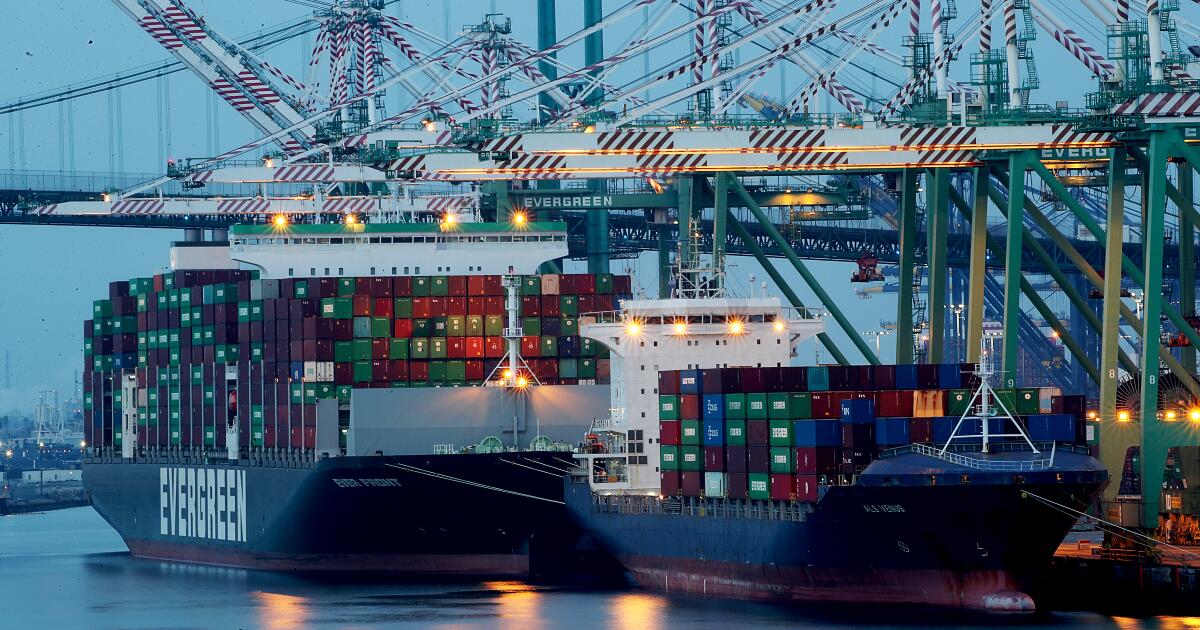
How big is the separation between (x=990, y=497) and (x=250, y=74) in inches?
2141

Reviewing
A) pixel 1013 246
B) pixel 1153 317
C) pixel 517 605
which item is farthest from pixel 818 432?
pixel 1013 246

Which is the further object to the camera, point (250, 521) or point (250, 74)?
point (250, 74)

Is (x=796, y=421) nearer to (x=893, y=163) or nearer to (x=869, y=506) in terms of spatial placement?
(x=869, y=506)

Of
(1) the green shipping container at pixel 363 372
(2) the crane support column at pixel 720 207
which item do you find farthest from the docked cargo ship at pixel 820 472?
(1) the green shipping container at pixel 363 372

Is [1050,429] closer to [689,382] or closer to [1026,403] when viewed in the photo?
[1026,403]

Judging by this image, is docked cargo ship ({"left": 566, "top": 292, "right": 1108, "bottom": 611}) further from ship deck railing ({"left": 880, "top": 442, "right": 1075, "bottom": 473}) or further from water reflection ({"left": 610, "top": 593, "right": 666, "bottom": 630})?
water reflection ({"left": 610, "top": 593, "right": 666, "bottom": 630})

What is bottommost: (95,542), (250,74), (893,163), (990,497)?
(95,542)

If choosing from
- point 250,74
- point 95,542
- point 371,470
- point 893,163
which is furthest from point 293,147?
point 893,163

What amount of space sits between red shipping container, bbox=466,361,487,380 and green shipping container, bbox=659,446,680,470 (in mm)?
10056

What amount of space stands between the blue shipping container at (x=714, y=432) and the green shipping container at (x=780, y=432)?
5.19ft

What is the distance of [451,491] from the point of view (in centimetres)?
5591

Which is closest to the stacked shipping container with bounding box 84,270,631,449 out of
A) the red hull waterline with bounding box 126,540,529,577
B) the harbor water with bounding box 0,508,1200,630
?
the red hull waterline with bounding box 126,540,529,577

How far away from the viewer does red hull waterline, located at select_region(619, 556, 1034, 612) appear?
43906 mm

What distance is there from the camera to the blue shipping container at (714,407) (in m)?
47.7
